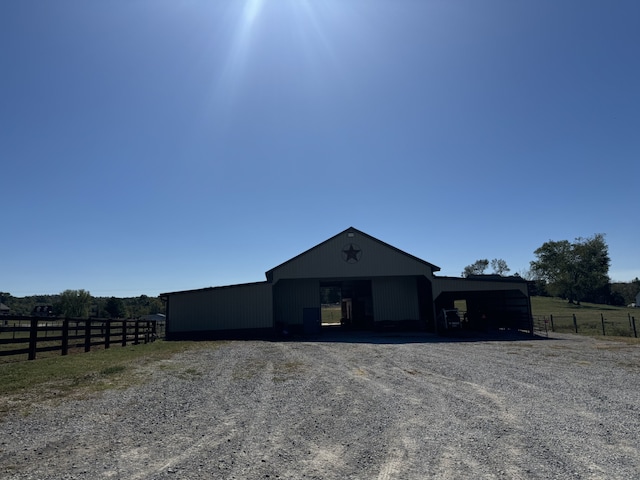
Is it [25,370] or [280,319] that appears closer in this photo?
[25,370]

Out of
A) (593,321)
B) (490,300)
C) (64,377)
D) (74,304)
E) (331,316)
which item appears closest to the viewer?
(64,377)

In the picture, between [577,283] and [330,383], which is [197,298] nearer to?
[330,383]

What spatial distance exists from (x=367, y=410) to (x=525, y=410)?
9.35 feet

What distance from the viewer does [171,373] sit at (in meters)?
11.4

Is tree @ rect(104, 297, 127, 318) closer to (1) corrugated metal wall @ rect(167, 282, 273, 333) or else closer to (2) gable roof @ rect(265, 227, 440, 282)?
(1) corrugated metal wall @ rect(167, 282, 273, 333)

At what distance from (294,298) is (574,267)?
81707 millimetres

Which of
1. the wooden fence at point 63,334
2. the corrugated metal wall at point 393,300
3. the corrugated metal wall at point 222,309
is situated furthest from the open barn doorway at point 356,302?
the wooden fence at point 63,334

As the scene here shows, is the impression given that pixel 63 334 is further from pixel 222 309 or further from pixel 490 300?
pixel 490 300

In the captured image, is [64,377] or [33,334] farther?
[33,334]

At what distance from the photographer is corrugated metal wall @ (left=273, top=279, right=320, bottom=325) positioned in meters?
29.6

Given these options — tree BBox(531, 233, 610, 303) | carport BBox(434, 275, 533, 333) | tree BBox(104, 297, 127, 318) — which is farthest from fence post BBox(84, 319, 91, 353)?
tree BBox(531, 233, 610, 303)

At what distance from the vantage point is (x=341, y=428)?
6.25 meters

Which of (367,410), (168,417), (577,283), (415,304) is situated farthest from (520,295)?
(577,283)

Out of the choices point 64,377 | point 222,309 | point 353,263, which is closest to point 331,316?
point 353,263
